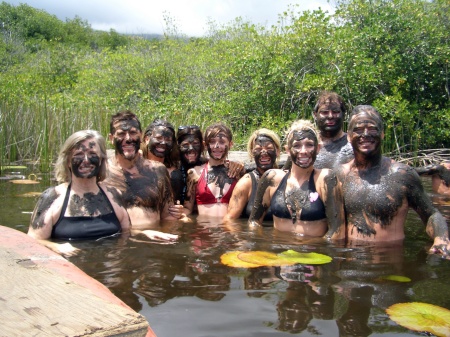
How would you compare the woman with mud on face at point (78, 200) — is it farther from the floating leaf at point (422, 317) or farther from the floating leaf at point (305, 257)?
the floating leaf at point (422, 317)

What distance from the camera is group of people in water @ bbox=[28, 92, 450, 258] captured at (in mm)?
4484

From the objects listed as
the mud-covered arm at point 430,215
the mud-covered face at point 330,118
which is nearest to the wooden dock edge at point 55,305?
the mud-covered arm at point 430,215

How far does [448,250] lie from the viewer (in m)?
4.25

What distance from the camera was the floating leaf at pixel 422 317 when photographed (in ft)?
9.23

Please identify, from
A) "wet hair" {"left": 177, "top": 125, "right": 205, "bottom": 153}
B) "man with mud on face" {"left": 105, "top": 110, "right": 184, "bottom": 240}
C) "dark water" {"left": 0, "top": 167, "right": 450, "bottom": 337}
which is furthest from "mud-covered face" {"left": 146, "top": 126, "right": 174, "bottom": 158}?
"dark water" {"left": 0, "top": 167, "right": 450, "bottom": 337}

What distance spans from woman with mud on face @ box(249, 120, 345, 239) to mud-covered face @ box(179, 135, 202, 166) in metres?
1.60

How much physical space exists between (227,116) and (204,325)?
1025 centimetres

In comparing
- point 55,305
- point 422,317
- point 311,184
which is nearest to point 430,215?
point 311,184

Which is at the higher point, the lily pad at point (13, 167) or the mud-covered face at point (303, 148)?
the mud-covered face at point (303, 148)

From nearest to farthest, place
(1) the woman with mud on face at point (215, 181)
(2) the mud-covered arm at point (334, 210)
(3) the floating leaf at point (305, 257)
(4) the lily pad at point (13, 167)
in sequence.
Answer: (3) the floating leaf at point (305, 257), (2) the mud-covered arm at point (334, 210), (1) the woman with mud on face at point (215, 181), (4) the lily pad at point (13, 167)

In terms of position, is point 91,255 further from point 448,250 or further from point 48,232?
point 448,250

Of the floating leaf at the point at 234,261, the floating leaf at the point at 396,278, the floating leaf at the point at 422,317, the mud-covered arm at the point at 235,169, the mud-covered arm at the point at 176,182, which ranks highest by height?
the mud-covered arm at the point at 235,169

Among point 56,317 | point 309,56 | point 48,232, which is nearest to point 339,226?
point 48,232

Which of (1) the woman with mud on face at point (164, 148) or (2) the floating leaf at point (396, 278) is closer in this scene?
(2) the floating leaf at point (396, 278)
